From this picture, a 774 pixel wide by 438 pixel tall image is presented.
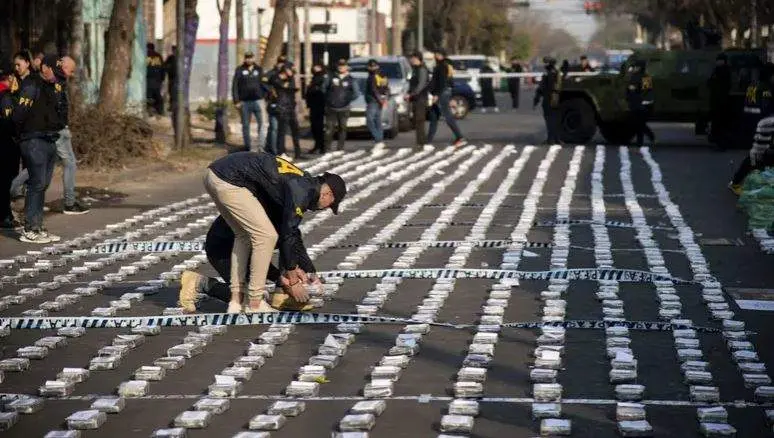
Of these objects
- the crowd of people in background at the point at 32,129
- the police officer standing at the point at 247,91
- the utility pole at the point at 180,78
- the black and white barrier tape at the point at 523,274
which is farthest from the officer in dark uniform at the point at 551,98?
the black and white barrier tape at the point at 523,274

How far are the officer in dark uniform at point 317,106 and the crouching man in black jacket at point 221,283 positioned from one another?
17.9 meters

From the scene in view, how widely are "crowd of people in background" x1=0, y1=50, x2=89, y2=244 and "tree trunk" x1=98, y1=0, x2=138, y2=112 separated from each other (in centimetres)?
852

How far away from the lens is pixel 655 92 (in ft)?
102

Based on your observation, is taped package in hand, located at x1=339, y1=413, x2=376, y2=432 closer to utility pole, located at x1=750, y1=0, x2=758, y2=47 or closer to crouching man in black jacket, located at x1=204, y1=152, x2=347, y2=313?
crouching man in black jacket, located at x1=204, y1=152, x2=347, y2=313

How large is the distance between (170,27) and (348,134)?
568 inches

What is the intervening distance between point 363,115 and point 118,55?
340 inches

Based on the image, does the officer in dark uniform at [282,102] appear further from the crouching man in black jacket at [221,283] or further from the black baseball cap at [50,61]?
the crouching man in black jacket at [221,283]

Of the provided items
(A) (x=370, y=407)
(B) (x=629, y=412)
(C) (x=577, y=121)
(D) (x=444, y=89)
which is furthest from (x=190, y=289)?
(C) (x=577, y=121)

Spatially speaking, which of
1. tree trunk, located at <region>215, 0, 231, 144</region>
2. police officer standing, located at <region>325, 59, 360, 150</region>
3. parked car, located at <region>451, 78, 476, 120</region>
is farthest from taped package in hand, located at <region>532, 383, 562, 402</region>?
parked car, located at <region>451, 78, 476, 120</region>

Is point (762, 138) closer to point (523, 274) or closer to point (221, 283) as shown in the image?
point (523, 274)

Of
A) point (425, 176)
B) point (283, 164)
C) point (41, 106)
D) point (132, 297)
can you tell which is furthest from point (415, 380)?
point (425, 176)

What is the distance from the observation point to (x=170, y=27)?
47406 mm

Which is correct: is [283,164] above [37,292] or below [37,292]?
above

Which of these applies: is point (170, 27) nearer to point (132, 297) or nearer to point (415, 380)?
point (132, 297)
